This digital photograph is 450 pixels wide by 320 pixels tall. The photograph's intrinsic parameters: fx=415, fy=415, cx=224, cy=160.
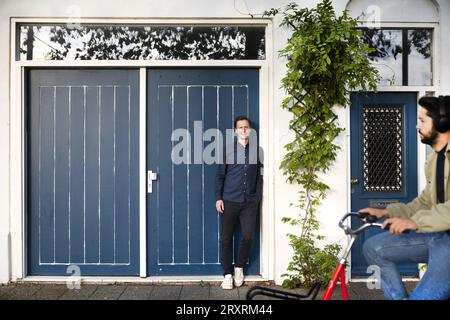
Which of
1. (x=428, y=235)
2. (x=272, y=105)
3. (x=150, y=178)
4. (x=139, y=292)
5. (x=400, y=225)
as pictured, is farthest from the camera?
(x=150, y=178)

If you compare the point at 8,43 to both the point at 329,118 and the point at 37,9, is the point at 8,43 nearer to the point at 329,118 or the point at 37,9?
the point at 37,9

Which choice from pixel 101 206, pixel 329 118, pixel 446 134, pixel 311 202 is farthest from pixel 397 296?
pixel 101 206

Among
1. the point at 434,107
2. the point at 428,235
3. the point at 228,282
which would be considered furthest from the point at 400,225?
the point at 228,282

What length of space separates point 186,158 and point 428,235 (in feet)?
9.27

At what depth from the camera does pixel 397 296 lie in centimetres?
259

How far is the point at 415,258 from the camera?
8.59ft

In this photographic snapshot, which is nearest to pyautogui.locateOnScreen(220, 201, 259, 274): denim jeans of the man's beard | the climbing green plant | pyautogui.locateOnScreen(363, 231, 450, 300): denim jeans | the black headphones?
the climbing green plant

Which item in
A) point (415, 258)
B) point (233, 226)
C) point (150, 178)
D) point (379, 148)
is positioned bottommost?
point (233, 226)

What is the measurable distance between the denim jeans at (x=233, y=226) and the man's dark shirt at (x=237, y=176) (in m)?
0.08

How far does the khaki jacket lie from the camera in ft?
7.69

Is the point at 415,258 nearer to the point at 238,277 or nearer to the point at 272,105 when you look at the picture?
the point at 238,277

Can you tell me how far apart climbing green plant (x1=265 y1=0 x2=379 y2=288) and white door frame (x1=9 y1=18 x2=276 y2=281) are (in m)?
0.22

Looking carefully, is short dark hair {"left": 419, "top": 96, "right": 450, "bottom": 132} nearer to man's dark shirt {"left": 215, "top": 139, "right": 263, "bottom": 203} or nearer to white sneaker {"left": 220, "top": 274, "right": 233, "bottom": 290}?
man's dark shirt {"left": 215, "top": 139, "right": 263, "bottom": 203}

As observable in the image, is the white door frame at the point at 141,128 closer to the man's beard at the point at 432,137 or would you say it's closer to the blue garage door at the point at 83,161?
the blue garage door at the point at 83,161
